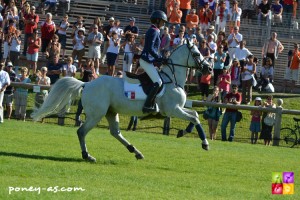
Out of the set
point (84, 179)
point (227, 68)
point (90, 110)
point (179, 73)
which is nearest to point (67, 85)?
point (90, 110)

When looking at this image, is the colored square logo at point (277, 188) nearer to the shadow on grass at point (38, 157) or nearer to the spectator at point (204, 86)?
the shadow on grass at point (38, 157)

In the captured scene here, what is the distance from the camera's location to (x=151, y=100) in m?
19.8

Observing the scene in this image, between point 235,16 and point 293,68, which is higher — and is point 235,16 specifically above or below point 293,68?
above

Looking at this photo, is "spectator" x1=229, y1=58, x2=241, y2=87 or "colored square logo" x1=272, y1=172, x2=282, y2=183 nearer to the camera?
"colored square logo" x1=272, y1=172, x2=282, y2=183

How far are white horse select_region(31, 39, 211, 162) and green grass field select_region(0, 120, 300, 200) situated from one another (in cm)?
72

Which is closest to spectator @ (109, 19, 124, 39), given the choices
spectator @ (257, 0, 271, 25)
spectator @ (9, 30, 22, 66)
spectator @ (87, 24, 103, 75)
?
spectator @ (87, 24, 103, 75)

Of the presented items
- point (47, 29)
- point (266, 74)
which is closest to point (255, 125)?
point (266, 74)

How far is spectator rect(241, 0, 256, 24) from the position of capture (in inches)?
1588

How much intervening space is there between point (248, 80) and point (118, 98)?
14.7 metres

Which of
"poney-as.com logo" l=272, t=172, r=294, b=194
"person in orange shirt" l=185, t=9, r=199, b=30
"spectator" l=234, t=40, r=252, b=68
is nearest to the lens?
"poney-as.com logo" l=272, t=172, r=294, b=194

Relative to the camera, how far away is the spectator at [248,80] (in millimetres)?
33906

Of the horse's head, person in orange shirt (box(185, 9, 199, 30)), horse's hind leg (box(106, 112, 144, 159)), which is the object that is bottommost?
horse's hind leg (box(106, 112, 144, 159))

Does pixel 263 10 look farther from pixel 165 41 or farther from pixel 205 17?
pixel 165 41

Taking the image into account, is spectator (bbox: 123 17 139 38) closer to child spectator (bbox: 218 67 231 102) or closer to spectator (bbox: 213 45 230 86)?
spectator (bbox: 213 45 230 86)
